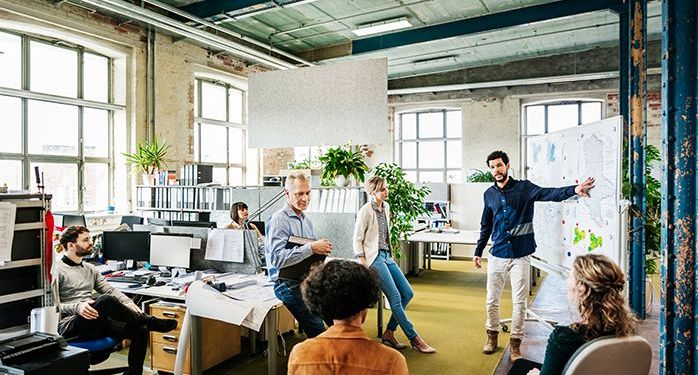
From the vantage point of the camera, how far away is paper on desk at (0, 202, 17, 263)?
6.96 feet

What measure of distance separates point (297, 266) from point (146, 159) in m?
5.04

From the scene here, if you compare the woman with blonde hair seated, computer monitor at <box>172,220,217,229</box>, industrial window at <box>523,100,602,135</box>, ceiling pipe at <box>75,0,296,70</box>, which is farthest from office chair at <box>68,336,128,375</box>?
industrial window at <box>523,100,602,135</box>

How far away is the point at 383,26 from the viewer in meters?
7.93

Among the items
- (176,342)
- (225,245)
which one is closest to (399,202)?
(225,245)

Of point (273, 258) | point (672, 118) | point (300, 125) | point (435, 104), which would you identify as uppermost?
point (435, 104)

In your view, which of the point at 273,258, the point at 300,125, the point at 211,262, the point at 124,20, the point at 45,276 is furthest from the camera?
the point at 124,20

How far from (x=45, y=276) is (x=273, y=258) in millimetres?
1167

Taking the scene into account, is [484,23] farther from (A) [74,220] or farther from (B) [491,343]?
(A) [74,220]

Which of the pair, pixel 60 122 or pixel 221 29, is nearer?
pixel 60 122

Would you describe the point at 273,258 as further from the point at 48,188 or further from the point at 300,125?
the point at 48,188

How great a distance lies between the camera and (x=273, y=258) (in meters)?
2.95

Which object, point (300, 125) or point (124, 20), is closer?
point (300, 125)

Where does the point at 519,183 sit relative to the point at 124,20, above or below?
below

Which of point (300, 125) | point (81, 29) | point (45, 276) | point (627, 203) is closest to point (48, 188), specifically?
point (81, 29)
